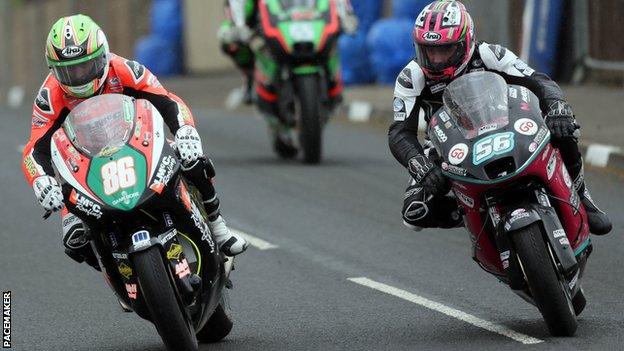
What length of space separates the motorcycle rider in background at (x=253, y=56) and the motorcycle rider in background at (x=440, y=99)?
7140mm

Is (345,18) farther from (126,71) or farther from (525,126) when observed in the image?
(525,126)

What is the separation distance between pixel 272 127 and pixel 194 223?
8314mm

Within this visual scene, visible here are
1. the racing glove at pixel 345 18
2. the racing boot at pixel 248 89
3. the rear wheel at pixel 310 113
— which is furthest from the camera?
the racing boot at pixel 248 89

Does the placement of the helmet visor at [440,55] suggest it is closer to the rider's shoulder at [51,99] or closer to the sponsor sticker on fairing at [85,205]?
the rider's shoulder at [51,99]

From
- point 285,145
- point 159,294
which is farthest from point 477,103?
point 285,145

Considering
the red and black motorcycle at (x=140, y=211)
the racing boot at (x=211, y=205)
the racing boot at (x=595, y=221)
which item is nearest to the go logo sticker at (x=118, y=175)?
the red and black motorcycle at (x=140, y=211)

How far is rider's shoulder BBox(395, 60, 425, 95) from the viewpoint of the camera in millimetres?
8266

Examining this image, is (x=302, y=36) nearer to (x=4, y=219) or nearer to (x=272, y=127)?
(x=272, y=127)

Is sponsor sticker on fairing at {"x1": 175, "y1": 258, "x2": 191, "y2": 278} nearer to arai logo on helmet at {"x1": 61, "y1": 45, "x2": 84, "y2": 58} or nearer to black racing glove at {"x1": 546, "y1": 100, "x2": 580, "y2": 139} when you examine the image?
arai logo on helmet at {"x1": 61, "y1": 45, "x2": 84, "y2": 58}

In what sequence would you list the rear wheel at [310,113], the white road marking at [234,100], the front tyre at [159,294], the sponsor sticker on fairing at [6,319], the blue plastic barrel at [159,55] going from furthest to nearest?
1. the blue plastic barrel at [159,55]
2. the white road marking at [234,100]
3. the rear wheel at [310,113]
4. the sponsor sticker on fairing at [6,319]
5. the front tyre at [159,294]

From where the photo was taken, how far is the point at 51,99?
25.8ft

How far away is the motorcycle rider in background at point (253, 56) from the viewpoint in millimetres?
15602

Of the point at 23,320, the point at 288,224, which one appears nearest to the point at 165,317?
the point at 23,320

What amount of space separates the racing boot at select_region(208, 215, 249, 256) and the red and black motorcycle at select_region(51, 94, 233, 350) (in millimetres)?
271
